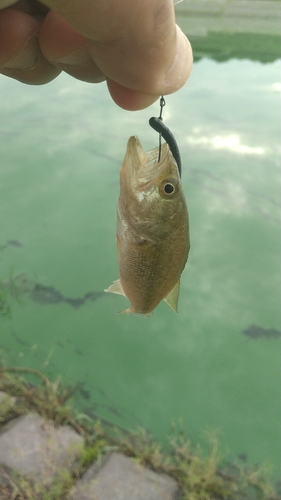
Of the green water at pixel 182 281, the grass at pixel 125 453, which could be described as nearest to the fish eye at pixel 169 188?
the grass at pixel 125 453

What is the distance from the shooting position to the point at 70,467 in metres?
1.70

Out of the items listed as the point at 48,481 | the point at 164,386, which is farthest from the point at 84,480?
the point at 164,386

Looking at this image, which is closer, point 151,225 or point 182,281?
point 151,225

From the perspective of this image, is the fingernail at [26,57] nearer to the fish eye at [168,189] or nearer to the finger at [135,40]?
the finger at [135,40]

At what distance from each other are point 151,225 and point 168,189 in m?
0.09

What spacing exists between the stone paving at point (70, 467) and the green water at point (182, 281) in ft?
0.80

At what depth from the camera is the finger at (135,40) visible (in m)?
0.73

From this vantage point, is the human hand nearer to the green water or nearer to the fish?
the fish

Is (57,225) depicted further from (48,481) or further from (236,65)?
(236,65)

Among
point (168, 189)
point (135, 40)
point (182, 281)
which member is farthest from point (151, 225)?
point (182, 281)

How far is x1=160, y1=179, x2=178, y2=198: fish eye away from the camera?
87cm

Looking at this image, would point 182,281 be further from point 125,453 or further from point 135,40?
point 135,40

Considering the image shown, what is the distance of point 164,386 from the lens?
211 centimetres

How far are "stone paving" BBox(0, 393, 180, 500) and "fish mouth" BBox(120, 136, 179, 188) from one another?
132 cm
